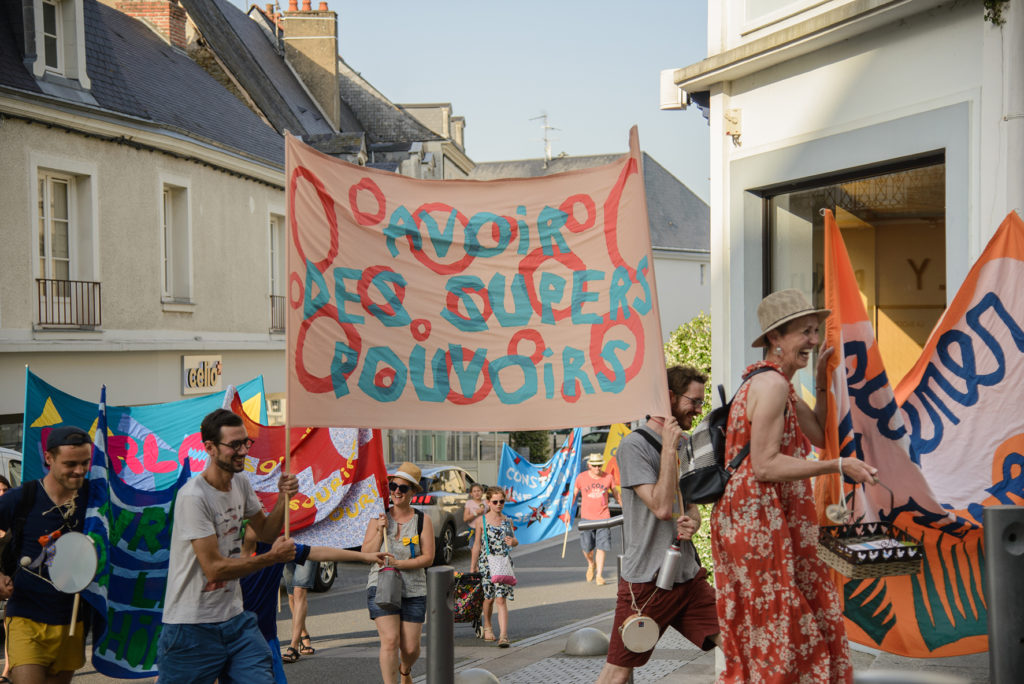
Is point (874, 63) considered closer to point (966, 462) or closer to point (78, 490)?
point (966, 462)

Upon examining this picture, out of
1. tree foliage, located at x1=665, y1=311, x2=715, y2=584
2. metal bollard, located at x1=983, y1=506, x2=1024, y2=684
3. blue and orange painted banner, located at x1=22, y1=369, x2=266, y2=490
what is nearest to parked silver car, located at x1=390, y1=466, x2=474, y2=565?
tree foliage, located at x1=665, y1=311, x2=715, y2=584

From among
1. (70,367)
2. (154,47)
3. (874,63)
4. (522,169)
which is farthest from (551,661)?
(522,169)

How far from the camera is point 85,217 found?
57.3ft

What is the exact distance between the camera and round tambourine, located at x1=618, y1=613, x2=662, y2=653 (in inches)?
201

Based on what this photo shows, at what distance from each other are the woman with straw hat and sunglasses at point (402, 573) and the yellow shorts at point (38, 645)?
2.25 metres

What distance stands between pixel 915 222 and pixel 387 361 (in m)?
4.09

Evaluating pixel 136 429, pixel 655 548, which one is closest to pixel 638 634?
pixel 655 548

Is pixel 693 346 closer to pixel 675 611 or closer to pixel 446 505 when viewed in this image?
pixel 675 611

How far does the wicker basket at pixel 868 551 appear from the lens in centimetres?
405

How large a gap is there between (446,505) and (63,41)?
9490 millimetres

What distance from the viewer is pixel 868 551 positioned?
408 centimetres

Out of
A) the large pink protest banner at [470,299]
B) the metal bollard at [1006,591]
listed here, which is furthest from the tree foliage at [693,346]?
the metal bollard at [1006,591]

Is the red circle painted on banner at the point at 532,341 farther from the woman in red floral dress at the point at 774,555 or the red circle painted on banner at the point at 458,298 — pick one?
the woman in red floral dress at the point at 774,555

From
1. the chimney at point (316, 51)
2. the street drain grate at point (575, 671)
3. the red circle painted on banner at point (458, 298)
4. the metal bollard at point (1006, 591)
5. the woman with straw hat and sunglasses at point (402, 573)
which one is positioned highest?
the chimney at point (316, 51)
